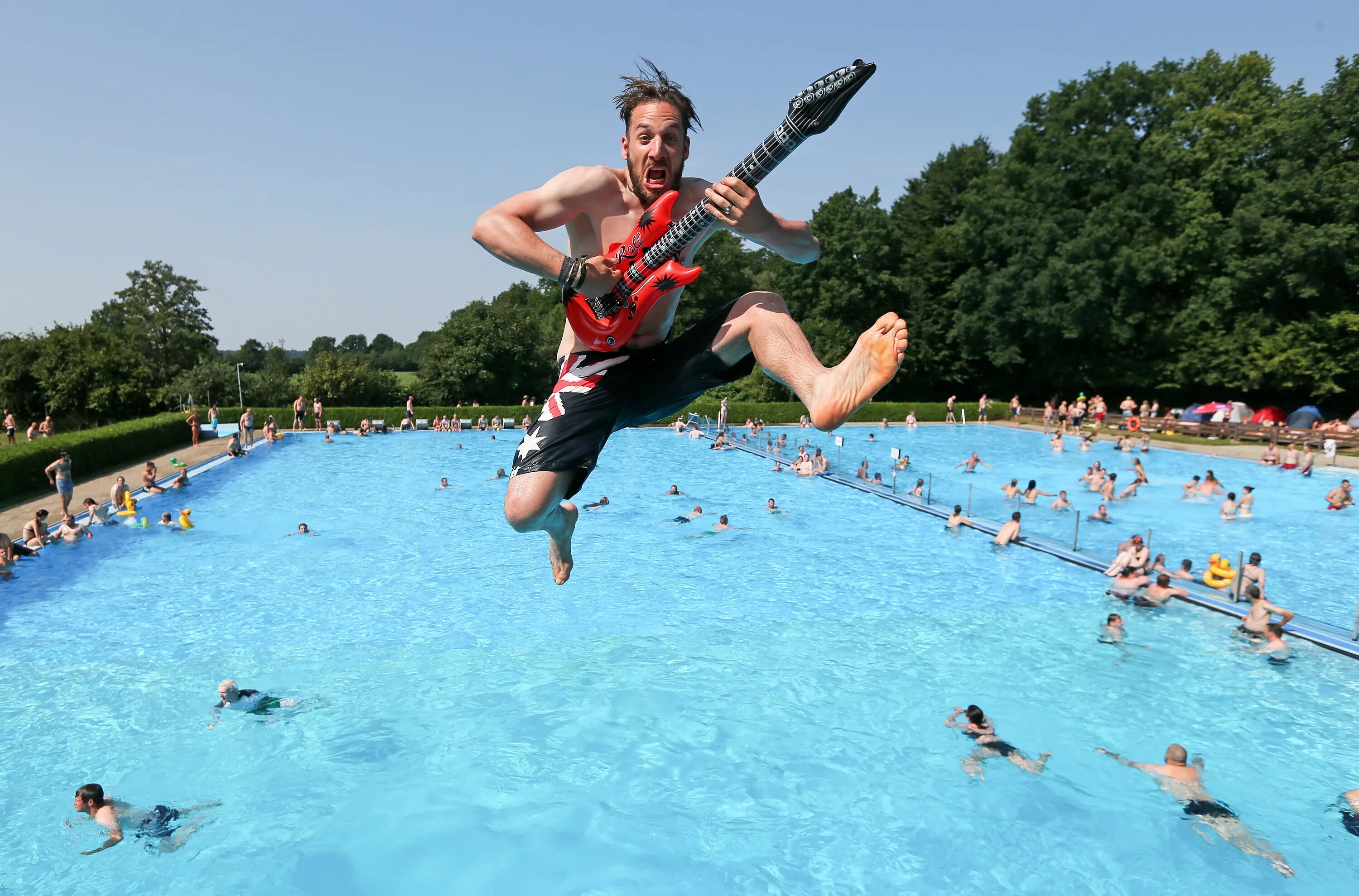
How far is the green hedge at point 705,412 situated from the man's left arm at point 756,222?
37.9 meters

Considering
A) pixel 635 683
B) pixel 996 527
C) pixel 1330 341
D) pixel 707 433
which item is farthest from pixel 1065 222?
pixel 635 683

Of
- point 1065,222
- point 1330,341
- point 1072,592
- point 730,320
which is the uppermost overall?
point 1065,222

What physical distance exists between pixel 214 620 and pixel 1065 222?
45.3 meters

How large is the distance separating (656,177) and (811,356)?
113cm

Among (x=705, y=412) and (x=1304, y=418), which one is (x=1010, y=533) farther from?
(x=1304, y=418)

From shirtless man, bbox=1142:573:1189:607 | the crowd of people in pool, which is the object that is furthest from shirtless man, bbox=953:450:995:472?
shirtless man, bbox=1142:573:1189:607

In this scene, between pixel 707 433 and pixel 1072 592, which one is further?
pixel 707 433

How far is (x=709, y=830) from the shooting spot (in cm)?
981

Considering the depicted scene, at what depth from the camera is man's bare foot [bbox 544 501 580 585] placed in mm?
4949

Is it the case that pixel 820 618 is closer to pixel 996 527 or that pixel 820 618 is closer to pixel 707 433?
pixel 996 527

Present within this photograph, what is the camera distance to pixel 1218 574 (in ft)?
53.9

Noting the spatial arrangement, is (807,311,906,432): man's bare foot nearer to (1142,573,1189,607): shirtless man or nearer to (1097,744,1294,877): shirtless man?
(1097,744,1294,877): shirtless man

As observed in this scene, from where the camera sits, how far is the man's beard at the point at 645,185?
4.09 metres

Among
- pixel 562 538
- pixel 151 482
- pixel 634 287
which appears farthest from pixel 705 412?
pixel 634 287
